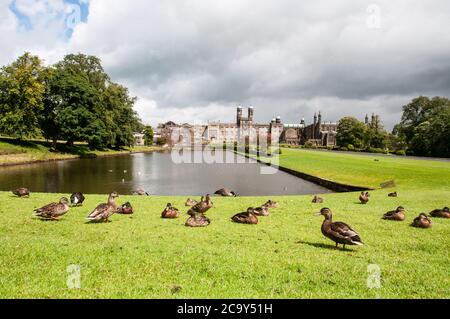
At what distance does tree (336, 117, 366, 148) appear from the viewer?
392ft

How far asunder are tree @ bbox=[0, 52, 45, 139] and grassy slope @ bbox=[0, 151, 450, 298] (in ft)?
177

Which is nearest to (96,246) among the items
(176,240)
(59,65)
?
(176,240)

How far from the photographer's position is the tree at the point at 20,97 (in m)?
58.9

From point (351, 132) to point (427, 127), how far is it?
126 ft

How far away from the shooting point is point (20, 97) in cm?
6138

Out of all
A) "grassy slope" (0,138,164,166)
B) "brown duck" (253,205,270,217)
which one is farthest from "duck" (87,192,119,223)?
"grassy slope" (0,138,164,166)

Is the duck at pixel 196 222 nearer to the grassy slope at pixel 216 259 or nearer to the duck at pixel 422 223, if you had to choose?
the grassy slope at pixel 216 259

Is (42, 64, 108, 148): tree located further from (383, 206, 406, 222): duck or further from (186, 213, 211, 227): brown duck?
(383, 206, 406, 222): duck

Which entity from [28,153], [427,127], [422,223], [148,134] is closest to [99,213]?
[422,223]

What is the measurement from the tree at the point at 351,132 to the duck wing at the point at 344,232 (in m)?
119

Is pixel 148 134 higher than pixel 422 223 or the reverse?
higher

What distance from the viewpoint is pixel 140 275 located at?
6723 mm

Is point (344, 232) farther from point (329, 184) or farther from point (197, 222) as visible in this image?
point (329, 184)

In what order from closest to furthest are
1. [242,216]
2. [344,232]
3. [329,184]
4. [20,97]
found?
[344,232], [242,216], [329,184], [20,97]
